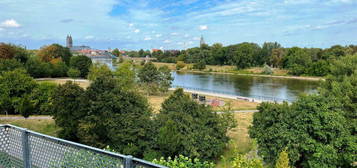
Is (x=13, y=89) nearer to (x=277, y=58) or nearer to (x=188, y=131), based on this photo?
(x=188, y=131)

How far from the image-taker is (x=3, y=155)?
3.82 meters

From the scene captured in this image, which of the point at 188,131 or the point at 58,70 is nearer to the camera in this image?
the point at 188,131

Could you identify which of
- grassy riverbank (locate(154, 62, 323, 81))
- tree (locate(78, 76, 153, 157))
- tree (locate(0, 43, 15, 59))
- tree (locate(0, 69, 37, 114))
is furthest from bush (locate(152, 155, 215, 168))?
grassy riverbank (locate(154, 62, 323, 81))

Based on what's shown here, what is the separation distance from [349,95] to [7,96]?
2433 centimetres

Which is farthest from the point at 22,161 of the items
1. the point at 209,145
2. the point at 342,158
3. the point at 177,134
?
the point at 342,158

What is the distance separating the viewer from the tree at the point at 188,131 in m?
10.7

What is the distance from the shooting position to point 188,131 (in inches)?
449

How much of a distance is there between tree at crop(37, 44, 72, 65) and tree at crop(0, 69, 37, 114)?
129 ft

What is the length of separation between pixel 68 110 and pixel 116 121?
315cm

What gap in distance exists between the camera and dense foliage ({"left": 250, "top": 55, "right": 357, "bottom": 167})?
991cm

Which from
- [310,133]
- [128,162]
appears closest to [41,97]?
[310,133]

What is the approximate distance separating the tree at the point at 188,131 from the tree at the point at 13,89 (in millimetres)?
14194

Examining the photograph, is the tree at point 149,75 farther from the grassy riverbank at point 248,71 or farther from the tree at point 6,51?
the grassy riverbank at point 248,71

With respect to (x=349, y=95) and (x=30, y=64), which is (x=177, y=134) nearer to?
(x=349, y=95)
